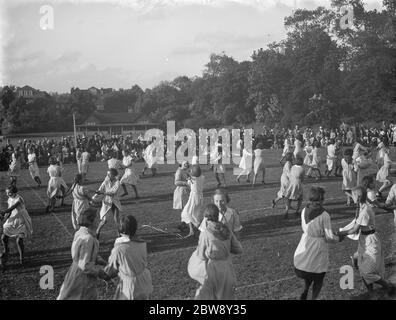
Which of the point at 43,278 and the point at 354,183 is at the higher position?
the point at 354,183

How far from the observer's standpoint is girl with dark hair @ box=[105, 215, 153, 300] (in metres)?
5.62

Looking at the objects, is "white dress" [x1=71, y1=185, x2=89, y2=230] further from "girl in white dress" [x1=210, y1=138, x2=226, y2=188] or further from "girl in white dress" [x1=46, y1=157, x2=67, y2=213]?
"girl in white dress" [x1=210, y1=138, x2=226, y2=188]

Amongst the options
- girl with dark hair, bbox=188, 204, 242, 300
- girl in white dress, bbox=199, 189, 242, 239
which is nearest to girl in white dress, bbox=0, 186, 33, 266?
girl in white dress, bbox=199, 189, 242, 239

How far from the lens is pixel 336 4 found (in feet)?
88.9

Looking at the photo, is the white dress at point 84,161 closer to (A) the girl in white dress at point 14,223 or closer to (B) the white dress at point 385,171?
(A) the girl in white dress at point 14,223

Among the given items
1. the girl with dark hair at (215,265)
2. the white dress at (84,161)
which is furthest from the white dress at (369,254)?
the white dress at (84,161)

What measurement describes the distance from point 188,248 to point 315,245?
14.0ft

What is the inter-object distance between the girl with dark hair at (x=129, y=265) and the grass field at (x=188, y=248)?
2.14 meters

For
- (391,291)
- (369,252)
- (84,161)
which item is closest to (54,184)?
(84,161)

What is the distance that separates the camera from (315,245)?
22.4 feet
